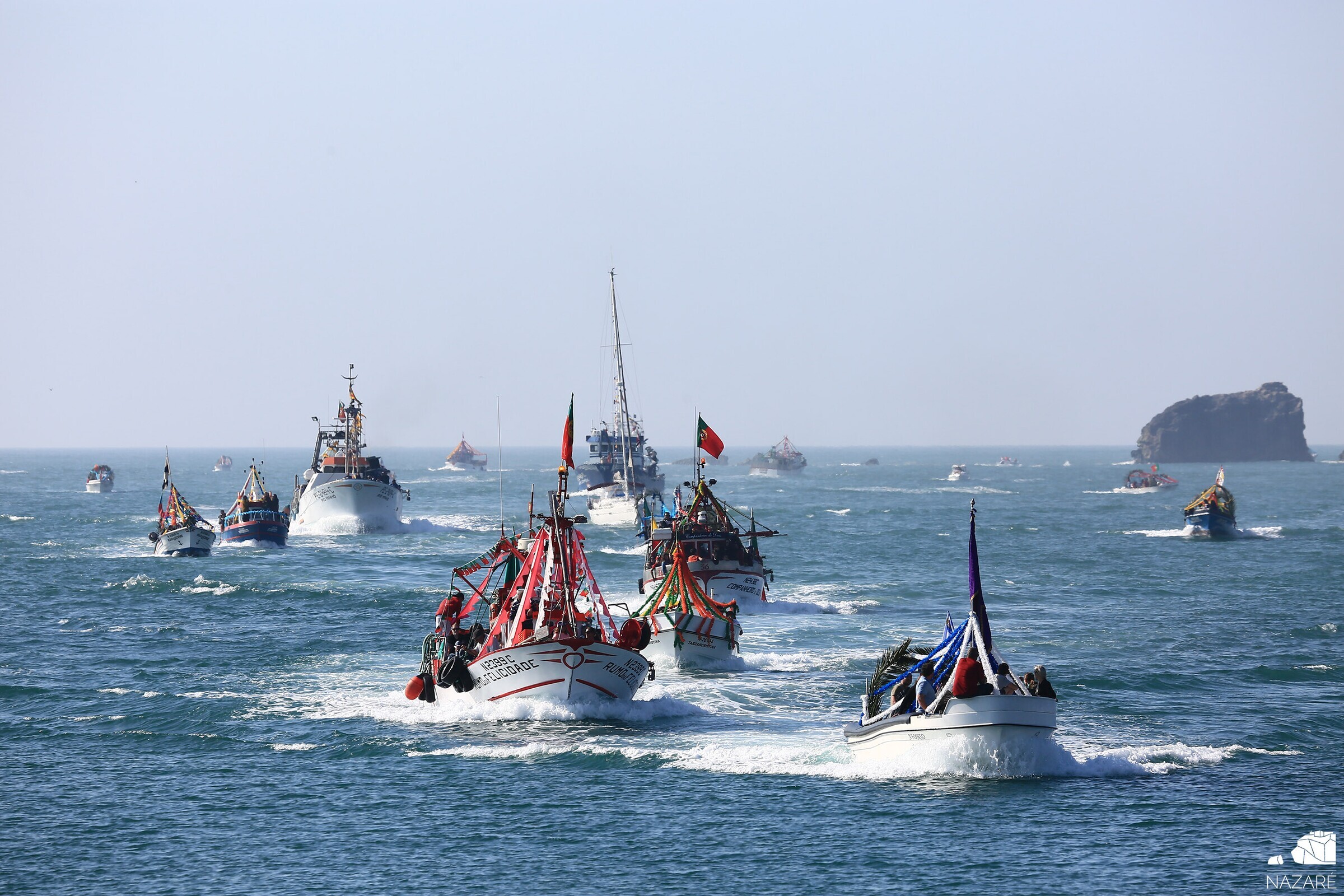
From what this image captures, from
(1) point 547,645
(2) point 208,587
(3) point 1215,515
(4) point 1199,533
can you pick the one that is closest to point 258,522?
(2) point 208,587

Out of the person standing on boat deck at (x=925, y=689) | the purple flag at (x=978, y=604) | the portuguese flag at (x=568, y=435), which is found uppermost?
the portuguese flag at (x=568, y=435)

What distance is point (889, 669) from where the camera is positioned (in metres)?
38.4

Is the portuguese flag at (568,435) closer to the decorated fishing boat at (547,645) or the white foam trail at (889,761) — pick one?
the decorated fishing boat at (547,645)

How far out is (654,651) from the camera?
53.2 meters

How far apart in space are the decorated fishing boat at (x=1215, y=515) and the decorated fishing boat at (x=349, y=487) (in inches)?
2786

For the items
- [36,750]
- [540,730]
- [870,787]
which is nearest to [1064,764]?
[870,787]

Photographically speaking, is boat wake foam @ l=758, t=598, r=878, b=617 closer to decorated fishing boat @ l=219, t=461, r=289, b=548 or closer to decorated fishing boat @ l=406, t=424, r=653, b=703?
decorated fishing boat @ l=406, t=424, r=653, b=703

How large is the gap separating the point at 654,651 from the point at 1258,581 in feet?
155

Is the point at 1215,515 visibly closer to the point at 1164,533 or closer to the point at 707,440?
the point at 1164,533

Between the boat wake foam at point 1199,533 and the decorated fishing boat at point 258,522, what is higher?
the decorated fishing boat at point 258,522

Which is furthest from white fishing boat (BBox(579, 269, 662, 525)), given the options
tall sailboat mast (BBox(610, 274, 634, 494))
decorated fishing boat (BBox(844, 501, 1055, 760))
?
decorated fishing boat (BBox(844, 501, 1055, 760))

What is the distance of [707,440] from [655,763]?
27.8 m


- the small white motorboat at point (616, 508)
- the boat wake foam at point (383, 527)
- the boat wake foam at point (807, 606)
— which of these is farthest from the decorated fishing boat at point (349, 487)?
the boat wake foam at point (807, 606)
